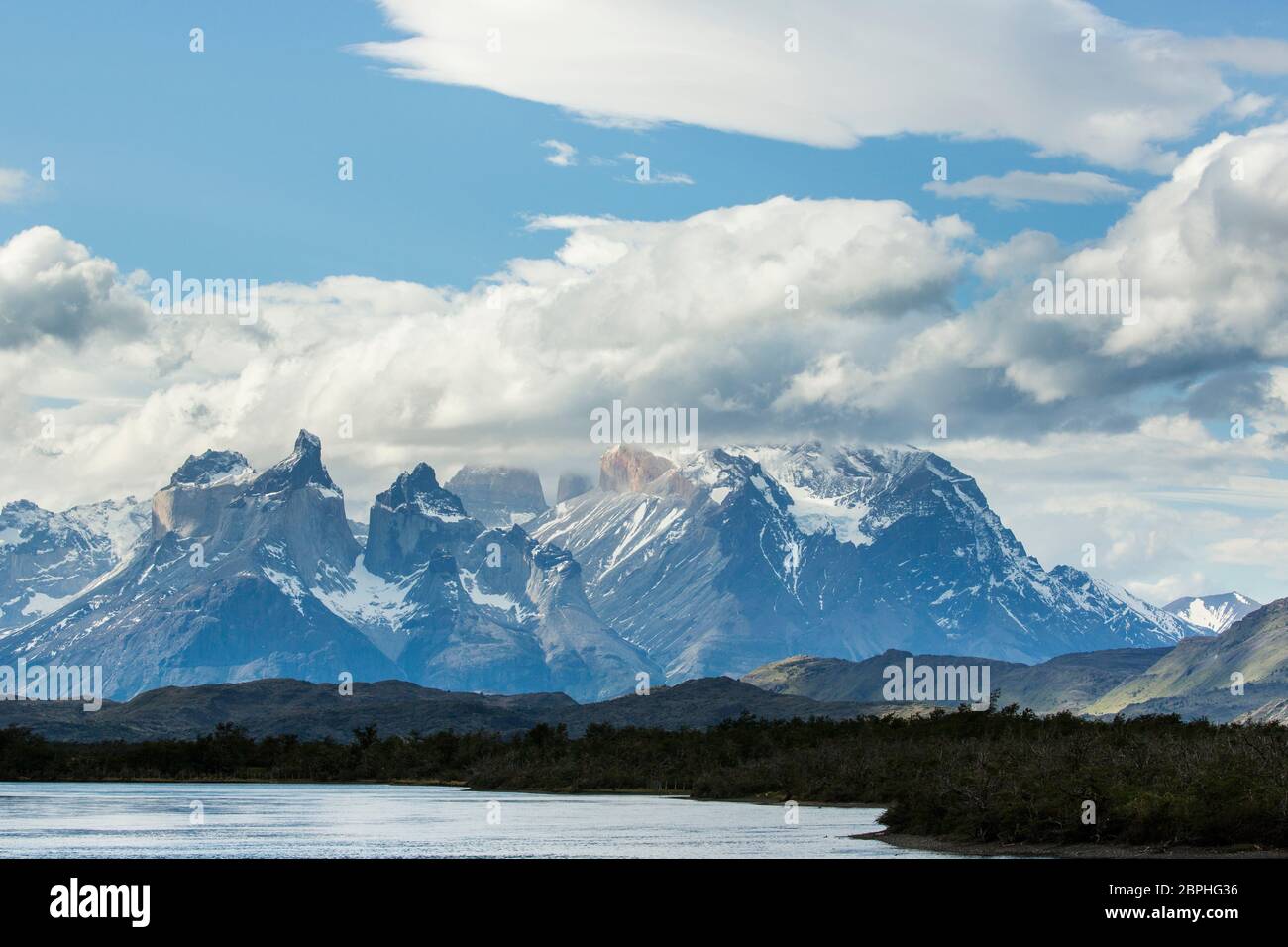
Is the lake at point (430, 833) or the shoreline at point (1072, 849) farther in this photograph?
the lake at point (430, 833)

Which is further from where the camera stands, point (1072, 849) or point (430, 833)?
point (430, 833)

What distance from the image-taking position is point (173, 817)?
179 meters

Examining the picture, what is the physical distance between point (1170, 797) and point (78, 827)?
10145 centimetres

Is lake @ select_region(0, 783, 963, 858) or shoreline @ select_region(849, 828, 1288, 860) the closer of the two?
shoreline @ select_region(849, 828, 1288, 860)

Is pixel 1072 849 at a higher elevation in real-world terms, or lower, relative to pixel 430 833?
higher

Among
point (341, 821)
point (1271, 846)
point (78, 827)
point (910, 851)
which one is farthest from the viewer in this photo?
point (341, 821)
